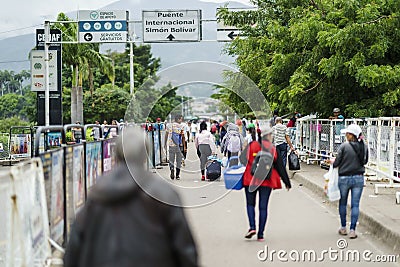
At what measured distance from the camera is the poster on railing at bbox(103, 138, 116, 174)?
478 inches

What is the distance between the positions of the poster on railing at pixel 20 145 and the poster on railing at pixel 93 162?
57.6 feet

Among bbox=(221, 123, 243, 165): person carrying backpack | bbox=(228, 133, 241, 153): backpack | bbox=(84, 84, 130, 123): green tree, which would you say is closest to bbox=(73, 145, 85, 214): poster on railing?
bbox=(221, 123, 243, 165): person carrying backpack

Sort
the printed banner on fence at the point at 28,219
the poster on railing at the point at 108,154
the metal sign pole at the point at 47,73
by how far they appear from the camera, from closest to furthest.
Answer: the printed banner on fence at the point at 28,219 → the poster on railing at the point at 108,154 → the metal sign pole at the point at 47,73

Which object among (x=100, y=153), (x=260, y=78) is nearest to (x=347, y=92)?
(x=260, y=78)

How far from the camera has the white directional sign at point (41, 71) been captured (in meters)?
33.5

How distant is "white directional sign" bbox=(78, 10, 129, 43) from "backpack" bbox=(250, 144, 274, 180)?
69.8 feet

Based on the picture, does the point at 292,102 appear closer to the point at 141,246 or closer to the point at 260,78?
the point at 260,78

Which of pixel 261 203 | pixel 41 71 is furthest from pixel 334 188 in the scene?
pixel 41 71

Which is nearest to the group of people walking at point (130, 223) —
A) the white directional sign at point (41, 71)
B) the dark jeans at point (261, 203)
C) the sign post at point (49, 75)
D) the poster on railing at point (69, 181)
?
the poster on railing at point (69, 181)

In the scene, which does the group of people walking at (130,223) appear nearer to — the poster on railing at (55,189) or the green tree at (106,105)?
the poster on railing at (55,189)

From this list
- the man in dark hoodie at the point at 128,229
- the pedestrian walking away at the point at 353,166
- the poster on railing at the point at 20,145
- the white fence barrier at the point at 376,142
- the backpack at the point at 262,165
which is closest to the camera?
the man in dark hoodie at the point at 128,229

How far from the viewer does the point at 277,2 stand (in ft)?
92.8

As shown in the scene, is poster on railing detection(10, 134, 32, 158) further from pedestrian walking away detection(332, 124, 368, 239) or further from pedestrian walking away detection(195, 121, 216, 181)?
pedestrian walking away detection(332, 124, 368, 239)

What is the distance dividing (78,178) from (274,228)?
3627 mm
